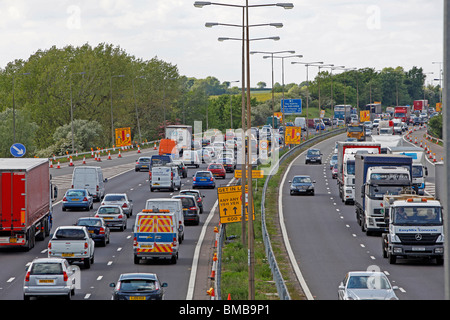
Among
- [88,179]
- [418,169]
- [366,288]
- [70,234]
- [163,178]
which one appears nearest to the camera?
[366,288]

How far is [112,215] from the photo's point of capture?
156ft

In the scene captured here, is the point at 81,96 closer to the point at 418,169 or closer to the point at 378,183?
the point at 418,169

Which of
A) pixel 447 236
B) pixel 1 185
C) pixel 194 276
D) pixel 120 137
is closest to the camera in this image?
pixel 447 236

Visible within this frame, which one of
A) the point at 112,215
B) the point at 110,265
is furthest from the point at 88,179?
the point at 110,265

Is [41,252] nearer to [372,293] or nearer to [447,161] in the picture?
[372,293]

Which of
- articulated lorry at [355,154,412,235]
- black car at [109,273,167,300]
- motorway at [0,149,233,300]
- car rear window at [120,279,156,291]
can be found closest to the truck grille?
articulated lorry at [355,154,412,235]

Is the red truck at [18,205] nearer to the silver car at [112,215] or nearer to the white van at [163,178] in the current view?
the silver car at [112,215]

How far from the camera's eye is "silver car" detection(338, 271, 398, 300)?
25.5 meters

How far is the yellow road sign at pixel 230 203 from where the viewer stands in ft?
126

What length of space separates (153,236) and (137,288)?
34.3 ft

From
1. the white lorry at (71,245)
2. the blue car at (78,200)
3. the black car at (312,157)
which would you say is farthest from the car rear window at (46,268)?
the black car at (312,157)

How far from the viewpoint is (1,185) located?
39.5m
